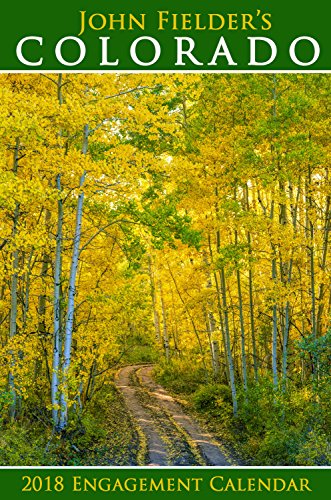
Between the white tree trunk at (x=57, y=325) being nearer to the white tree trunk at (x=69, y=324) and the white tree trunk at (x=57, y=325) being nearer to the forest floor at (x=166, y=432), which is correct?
the white tree trunk at (x=69, y=324)

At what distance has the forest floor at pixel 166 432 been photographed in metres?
10.6

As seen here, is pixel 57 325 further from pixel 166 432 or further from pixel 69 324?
pixel 166 432

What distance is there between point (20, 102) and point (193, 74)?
2.97 m

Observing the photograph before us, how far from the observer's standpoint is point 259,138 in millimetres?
11625

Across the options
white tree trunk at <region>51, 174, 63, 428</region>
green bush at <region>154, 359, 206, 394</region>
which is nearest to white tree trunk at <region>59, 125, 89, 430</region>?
white tree trunk at <region>51, 174, 63, 428</region>

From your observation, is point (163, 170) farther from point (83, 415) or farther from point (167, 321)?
point (167, 321)

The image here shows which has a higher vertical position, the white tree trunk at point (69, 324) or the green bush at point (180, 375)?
the white tree trunk at point (69, 324)

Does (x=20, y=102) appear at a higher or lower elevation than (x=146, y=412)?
higher

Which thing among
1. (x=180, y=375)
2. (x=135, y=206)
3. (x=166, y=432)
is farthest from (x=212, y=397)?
(x=135, y=206)

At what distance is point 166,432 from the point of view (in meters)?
12.9

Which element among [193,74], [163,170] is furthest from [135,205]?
[193,74]

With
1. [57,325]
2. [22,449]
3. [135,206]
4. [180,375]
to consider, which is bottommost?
[180,375]

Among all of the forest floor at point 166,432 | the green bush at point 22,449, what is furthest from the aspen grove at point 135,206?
the forest floor at point 166,432

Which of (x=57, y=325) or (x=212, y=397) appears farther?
(x=212, y=397)
